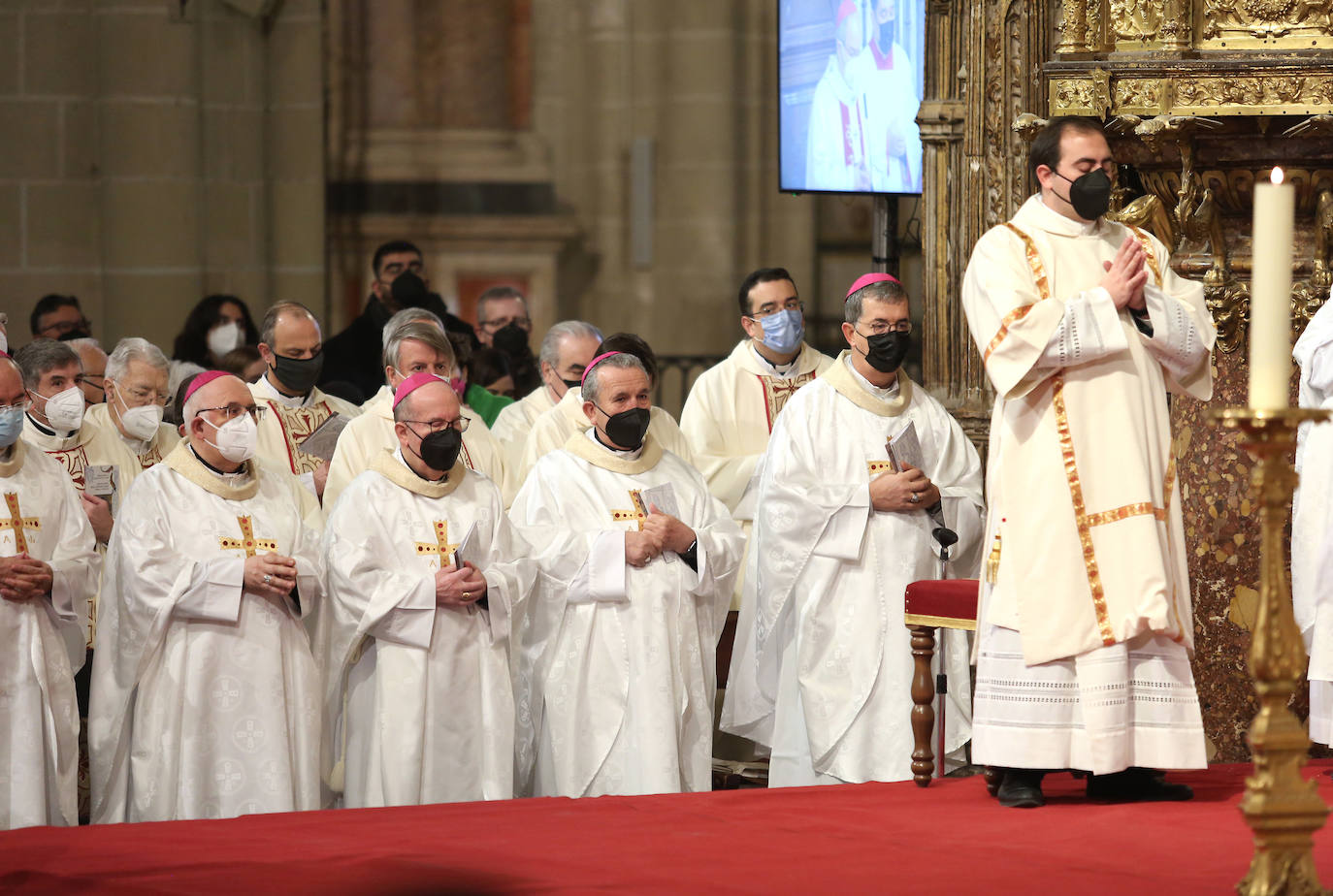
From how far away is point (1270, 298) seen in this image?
3256 mm

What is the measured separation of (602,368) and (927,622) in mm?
1795

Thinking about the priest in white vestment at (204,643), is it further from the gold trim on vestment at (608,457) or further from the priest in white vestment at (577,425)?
the priest in white vestment at (577,425)

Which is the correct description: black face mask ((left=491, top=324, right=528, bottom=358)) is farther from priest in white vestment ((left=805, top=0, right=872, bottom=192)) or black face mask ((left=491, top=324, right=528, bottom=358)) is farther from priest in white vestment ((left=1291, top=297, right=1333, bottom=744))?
priest in white vestment ((left=1291, top=297, right=1333, bottom=744))

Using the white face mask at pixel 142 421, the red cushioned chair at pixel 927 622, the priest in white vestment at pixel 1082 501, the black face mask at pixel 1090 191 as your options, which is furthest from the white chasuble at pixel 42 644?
the black face mask at pixel 1090 191

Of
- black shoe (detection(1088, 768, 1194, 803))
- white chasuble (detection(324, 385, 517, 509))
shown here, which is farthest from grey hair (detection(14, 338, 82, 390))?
black shoe (detection(1088, 768, 1194, 803))

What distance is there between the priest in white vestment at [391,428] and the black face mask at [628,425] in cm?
72

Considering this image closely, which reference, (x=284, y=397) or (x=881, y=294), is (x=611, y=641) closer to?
(x=881, y=294)

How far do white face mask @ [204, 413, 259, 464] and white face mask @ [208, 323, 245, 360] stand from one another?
3.30 meters

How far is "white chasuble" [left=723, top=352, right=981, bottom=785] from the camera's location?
7586mm

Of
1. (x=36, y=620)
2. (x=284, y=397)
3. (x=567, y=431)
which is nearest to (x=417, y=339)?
(x=567, y=431)

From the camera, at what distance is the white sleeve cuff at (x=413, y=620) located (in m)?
6.88

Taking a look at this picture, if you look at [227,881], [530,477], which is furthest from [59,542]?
[227,881]

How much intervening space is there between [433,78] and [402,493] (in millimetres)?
7928

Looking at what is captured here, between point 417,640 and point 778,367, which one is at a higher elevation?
point 778,367
